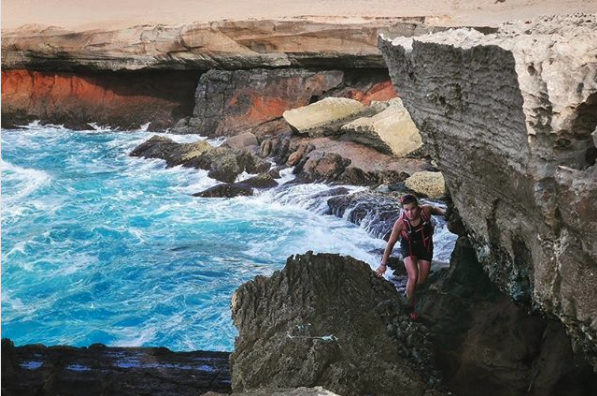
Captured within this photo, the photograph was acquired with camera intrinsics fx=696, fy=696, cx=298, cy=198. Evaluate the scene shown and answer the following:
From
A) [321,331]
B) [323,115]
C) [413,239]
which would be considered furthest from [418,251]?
[323,115]

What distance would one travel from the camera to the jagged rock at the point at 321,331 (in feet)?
15.7

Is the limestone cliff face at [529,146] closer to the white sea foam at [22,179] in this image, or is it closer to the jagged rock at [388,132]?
the jagged rock at [388,132]

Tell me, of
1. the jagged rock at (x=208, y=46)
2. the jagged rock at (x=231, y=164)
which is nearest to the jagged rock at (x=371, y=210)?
the jagged rock at (x=231, y=164)

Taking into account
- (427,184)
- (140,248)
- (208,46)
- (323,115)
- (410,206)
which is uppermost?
(208,46)

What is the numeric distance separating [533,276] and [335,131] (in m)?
11.2

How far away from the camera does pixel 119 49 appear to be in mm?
19578

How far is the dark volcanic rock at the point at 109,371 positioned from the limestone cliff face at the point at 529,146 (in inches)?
108

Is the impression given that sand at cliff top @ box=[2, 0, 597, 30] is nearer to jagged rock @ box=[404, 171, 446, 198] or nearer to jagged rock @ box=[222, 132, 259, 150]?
jagged rock @ box=[222, 132, 259, 150]

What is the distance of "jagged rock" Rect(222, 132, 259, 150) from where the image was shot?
1645 cm

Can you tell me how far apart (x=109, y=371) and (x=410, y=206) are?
122 inches

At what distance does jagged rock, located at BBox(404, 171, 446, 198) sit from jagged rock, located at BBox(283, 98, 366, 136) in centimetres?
373

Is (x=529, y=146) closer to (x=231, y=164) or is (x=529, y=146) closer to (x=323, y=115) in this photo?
(x=231, y=164)

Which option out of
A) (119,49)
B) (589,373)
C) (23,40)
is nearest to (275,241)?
(589,373)

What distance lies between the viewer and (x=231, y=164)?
14367 mm
